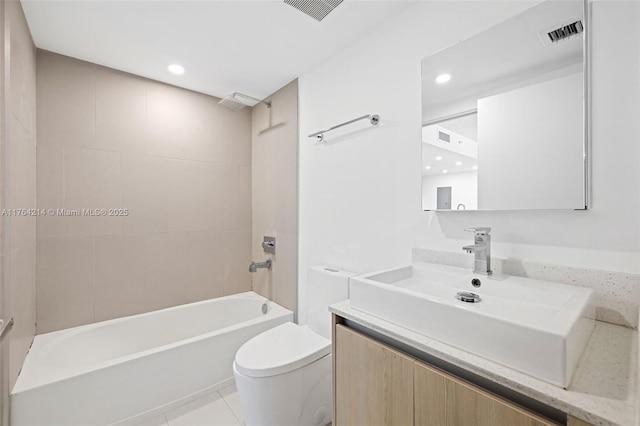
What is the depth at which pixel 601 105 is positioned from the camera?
99cm

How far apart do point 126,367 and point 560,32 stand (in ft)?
8.73

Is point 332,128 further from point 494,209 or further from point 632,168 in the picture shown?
point 632,168

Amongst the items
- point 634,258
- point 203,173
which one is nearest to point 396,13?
point 634,258

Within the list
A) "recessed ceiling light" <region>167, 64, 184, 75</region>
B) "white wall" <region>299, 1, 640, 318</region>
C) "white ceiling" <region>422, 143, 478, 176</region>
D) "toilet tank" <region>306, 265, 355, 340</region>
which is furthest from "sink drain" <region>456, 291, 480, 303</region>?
"recessed ceiling light" <region>167, 64, 184, 75</region>

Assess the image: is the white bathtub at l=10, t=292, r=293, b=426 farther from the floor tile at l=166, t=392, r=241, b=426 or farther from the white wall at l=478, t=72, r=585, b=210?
the white wall at l=478, t=72, r=585, b=210

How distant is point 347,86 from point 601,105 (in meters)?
1.33

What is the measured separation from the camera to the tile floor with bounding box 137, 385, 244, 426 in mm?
1750

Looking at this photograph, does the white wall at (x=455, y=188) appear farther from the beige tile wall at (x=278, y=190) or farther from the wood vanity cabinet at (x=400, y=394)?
the beige tile wall at (x=278, y=190)

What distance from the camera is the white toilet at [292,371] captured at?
147 cm

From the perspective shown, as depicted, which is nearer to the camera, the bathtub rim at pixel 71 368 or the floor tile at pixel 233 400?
the bathtub rim at pixel 71 368

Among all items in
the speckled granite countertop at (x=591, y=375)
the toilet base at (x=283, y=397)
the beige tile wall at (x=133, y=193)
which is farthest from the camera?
the beige tile wall at (x=133, y=193)

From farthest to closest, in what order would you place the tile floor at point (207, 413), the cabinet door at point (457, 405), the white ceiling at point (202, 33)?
1. the tile floor at point (207, 413)
2. the white ceiling at point (202, 33)
3. the cabinet door at point (457, 405)

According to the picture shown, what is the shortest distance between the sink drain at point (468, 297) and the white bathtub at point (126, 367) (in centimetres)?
161

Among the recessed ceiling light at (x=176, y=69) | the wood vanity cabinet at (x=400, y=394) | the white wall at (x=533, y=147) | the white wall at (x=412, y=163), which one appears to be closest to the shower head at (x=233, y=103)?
the recessed ceiling light at (x=176, y=69)
